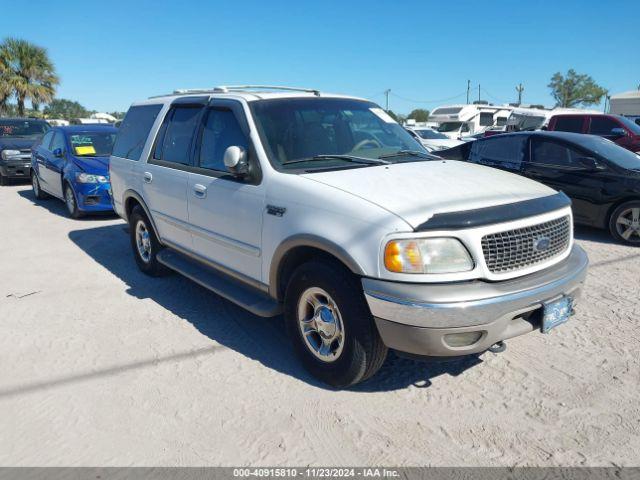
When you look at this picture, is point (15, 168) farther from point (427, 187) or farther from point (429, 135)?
point (429, 135)

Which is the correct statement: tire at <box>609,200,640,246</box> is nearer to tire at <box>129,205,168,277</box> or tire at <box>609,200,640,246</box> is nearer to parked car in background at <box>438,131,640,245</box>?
parked car in background at <box>438,131,640,245</box>

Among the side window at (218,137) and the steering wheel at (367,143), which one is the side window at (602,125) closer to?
the steering wheel at (367,143)

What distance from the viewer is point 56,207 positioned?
1061cm

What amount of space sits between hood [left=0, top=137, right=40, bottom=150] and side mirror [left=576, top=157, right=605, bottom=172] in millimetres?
13589

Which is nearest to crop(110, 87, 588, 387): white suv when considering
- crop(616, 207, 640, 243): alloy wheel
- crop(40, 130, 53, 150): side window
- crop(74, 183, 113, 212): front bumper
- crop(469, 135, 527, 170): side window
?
crop(616, 207, 640, 243): alloy wheel

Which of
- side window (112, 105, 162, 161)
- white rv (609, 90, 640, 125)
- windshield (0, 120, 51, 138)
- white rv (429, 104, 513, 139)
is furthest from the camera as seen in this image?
white rv (609, 90, 640, 125)

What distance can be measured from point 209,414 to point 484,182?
7.65 ft

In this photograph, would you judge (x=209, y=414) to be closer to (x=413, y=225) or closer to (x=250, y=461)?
(x=250, y=461)

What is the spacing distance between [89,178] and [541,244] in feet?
25.7

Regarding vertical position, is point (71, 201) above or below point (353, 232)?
below

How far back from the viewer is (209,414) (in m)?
3.14

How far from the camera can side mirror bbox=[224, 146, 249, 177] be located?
3629 mm

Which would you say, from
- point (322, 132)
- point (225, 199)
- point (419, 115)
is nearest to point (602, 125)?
point (322, 132)

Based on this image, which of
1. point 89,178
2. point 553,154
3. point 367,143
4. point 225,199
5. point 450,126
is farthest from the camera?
point 450,126
